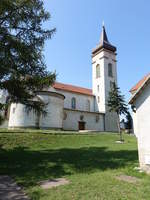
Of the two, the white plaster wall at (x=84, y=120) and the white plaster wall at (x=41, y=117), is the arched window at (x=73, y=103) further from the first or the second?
the white plaster wall at (x=41, y=117)

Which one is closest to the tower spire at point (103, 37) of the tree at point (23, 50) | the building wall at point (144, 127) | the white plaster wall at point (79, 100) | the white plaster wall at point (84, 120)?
the white plaster wall at point (79, 100)

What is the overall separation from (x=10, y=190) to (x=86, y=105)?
1474 inches

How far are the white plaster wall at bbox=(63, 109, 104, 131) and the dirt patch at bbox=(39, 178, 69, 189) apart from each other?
26609mm

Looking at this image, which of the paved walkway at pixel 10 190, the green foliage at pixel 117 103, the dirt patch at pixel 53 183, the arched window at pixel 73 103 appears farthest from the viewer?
the arched window at pixel 73 103

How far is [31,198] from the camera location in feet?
15.3

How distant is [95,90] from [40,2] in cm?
3416

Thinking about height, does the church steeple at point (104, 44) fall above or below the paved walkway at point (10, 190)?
above

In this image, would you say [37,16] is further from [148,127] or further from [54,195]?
[54,195]

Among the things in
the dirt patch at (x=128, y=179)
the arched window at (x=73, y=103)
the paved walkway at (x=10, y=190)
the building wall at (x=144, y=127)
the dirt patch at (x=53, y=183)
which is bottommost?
the paved walkway at (x=10, y=190)

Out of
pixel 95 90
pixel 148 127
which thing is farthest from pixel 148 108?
pixel 95 90

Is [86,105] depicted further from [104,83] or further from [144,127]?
[144,127]

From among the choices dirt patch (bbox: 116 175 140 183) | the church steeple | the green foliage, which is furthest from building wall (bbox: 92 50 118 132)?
dirt patch (bbox: 116 175 140 183)

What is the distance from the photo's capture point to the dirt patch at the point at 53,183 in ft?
18.7

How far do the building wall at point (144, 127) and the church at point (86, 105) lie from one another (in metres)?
20.3
